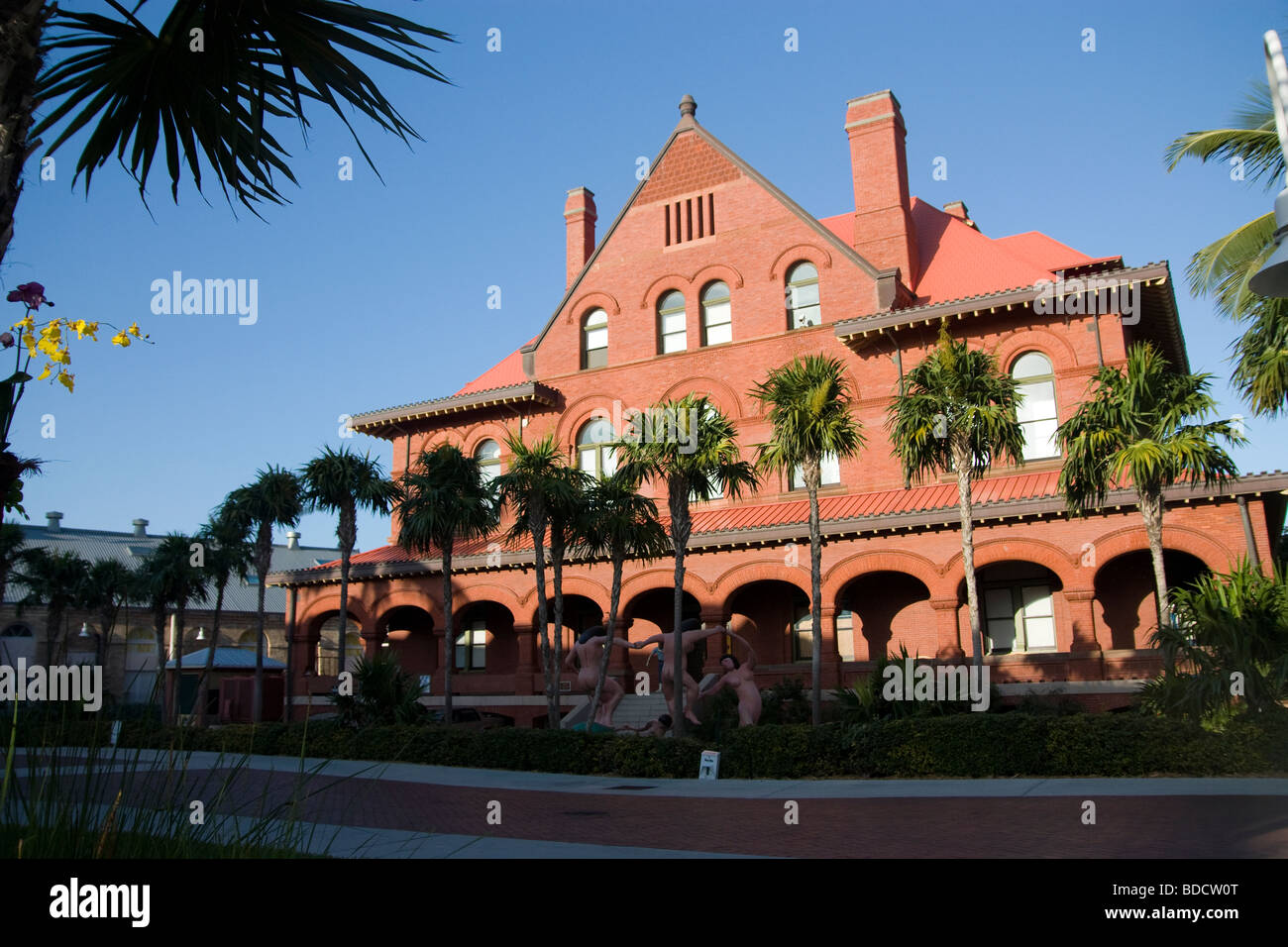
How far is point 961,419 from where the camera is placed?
1852 centimetres

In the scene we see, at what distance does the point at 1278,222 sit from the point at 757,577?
19.0 m

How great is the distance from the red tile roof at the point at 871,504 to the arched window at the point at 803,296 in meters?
5.47

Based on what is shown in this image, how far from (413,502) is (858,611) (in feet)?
38.9

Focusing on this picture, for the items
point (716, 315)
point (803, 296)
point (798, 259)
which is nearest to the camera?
point (803, 296)

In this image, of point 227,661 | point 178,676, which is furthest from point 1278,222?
point 227,661

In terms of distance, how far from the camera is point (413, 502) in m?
23.9

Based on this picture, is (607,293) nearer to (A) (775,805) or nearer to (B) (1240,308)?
(B) (1240,308)

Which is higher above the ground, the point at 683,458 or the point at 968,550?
the point at 683,458

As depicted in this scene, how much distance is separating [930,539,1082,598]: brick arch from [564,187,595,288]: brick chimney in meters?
19.0

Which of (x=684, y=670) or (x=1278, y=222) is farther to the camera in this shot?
(x=684, y=670)

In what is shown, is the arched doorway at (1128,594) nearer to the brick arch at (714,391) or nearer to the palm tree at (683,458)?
the palm tree at (683,458)
